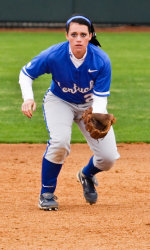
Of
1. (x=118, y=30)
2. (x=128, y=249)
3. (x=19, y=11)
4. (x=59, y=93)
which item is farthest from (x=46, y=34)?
(x=128, y=249)

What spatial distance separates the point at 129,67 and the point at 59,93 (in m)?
11.0

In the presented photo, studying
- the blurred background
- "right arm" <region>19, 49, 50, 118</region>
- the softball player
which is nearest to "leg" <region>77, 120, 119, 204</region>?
the softball player

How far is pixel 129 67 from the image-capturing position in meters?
16.6

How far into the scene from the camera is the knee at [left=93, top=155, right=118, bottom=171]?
577cm

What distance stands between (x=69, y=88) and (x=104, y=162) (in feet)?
2.66

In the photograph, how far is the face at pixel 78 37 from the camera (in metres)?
5.40

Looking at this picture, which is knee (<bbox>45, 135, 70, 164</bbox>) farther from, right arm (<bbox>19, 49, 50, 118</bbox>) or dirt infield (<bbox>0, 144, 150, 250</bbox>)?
dirt infield (<bbox>0, 144, 150, 250</bbox>)

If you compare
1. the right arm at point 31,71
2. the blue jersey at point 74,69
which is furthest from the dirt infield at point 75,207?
the blue jersey at point 74,69

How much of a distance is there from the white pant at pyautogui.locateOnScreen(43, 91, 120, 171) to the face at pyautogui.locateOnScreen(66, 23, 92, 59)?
57 centimetres

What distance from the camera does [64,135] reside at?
218 inches

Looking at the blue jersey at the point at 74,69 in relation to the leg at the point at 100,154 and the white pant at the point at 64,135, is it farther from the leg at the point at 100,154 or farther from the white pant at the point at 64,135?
the leg at the point at 100,154

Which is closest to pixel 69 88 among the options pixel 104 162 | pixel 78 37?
pixel 78 37

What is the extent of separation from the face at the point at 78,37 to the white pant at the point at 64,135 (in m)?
0.57

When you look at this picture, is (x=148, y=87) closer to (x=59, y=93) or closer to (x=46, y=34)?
(x=59, y=93)
